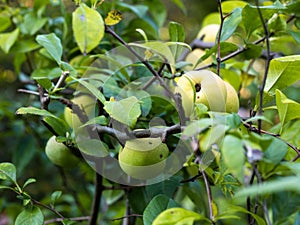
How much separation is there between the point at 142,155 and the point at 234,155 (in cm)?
18

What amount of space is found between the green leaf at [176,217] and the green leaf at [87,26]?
0.29 meters

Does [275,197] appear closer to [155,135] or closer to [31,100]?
[155,135]

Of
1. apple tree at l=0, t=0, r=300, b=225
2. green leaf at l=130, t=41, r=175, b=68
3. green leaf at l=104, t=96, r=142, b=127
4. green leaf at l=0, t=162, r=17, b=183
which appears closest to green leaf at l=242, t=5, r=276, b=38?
apple tree at l=0, t=0, r=300, b=225

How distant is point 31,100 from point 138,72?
35 centimetres

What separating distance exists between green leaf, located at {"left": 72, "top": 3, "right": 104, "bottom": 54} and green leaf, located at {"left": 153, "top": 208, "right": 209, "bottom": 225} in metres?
0.29

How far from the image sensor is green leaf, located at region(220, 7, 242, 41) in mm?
618

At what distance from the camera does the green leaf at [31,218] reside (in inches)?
20.2

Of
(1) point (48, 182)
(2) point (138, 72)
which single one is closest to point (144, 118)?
(2) point (138, 72)

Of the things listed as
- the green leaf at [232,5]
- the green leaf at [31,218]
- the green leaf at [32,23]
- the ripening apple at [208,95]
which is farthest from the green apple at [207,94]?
the green leaf at [32,23]

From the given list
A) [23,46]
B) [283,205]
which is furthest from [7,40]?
[283,205]

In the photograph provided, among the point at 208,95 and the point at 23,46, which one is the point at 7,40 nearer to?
the point at 23,46

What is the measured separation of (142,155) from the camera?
0.49 meters

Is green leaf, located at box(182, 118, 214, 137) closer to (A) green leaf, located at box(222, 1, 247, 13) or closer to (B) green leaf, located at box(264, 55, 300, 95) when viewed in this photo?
(B) green leaf, located at box(264, 55, 300, 95)

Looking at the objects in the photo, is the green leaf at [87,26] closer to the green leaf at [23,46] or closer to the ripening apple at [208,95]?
the ripening apple at [208,95]
